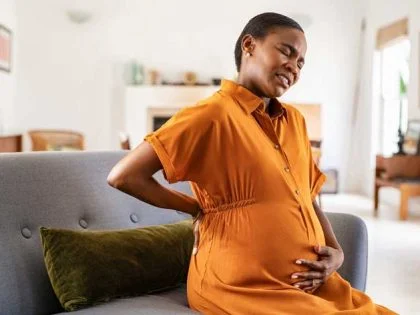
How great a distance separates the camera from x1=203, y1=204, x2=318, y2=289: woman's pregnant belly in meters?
1.49

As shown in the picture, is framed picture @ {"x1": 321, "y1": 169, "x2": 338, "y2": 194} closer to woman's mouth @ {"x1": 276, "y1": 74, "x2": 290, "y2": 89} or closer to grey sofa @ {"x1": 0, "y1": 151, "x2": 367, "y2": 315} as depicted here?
grey sofa @ {"x1": 0, "y1": 151, "x2": 367, "y2": 315}

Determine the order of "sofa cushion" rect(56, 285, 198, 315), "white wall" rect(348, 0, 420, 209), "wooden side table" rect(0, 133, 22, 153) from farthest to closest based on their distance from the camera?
"white wall" rect(348, 0, 420, 209) < "wooden side table" rect(0, 133, 22, 153) < "sofa cushion" rect(56, 285, 198, 315)

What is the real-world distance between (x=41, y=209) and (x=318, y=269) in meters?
0.81

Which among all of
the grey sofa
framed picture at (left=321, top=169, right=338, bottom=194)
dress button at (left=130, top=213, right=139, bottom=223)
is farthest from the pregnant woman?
framed picture at (left=321, top=169, right=338, bottom=194)

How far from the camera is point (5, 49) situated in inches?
319

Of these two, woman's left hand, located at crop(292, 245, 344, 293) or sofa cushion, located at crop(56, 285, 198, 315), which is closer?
woman's left hand, located at crop(292, 245, 344, 293)

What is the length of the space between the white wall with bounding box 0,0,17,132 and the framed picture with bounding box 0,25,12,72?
7cm

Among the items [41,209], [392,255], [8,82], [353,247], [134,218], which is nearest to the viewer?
[41,209]

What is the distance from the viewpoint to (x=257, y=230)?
4.88 ft

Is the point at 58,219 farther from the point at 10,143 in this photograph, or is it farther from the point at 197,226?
the point at 10,143

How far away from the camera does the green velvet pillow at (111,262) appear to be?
174cm

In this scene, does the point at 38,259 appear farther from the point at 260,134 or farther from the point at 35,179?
the point at 260,134

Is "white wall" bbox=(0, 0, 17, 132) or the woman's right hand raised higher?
"white wall" bbox=(0, 0, 17, 132)

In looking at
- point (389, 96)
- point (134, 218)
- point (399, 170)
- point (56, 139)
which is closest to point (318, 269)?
point (134, 218)
